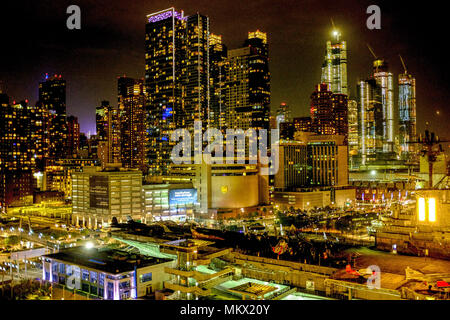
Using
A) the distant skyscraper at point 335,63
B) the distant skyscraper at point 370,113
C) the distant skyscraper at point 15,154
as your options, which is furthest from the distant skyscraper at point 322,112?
the distant skyscraper at point 15,154

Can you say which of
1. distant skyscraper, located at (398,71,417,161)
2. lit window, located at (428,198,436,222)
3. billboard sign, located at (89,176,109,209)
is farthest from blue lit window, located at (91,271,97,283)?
distant skyscraper, located at (398,71,417,161)

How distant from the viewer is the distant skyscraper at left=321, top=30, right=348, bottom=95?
14443cm

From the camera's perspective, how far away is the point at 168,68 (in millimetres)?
78812

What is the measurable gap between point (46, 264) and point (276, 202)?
37.4 meters

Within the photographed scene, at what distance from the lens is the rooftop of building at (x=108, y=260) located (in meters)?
19.1

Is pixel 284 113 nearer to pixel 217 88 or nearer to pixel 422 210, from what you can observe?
pixel 217 88

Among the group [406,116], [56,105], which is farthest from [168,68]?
[406,116]

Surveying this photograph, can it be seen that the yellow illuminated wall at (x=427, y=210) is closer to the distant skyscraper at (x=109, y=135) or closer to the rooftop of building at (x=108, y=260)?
the rooftop of building at (x=108, y=260)

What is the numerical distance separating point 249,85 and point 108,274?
7112cm

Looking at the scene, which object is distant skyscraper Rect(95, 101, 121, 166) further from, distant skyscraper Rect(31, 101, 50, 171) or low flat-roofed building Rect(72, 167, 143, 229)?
low flat-roofed building Rect(72, 167, 143, 229)

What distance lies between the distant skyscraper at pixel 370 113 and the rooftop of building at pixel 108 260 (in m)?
127

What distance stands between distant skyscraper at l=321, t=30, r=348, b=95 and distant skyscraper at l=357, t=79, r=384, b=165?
8.95 meters

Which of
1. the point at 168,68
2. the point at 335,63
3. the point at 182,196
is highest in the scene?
the point at 335,63
